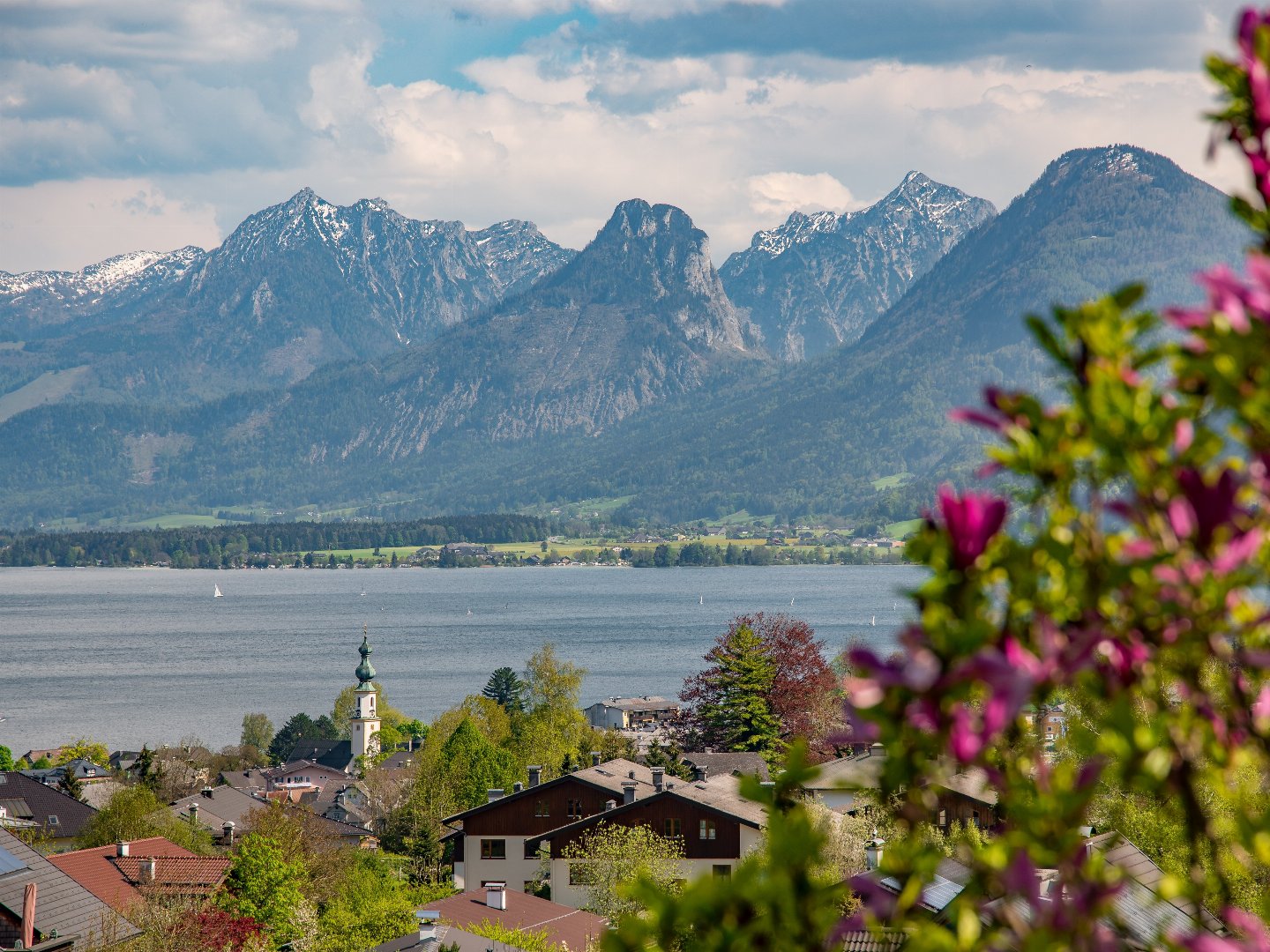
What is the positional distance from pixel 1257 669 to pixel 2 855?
2374 centimetres

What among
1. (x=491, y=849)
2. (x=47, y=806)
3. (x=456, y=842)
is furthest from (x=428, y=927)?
(x=47, y=806)

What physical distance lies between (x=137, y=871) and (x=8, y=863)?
1537 centimetres

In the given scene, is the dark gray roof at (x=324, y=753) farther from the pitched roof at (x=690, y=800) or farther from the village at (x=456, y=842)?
the pitched roof at (x=690, y=800)

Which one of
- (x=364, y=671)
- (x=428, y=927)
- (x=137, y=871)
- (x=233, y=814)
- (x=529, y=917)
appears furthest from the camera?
(x=364, y=671)

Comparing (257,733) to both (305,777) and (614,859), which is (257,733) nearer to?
(305,777)

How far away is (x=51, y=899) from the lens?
25.0 metres

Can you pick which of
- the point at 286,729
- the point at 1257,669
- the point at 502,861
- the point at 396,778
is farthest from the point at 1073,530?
the point at 286,729

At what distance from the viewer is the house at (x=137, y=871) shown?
3600 centimetres

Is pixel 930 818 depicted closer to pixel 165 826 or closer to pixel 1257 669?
pixel 1257 669

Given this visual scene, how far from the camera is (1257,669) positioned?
2.43 meters

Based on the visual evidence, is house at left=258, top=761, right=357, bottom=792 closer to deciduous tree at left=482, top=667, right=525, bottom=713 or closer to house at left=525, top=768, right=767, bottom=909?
deciduous tree at left=482, top=667, right=525, bottom=713

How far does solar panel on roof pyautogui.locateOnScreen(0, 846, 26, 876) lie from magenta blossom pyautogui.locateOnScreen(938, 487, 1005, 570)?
2266 centimetres

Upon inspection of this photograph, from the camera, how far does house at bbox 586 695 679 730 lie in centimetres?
10781

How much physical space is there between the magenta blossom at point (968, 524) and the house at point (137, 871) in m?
34.5
